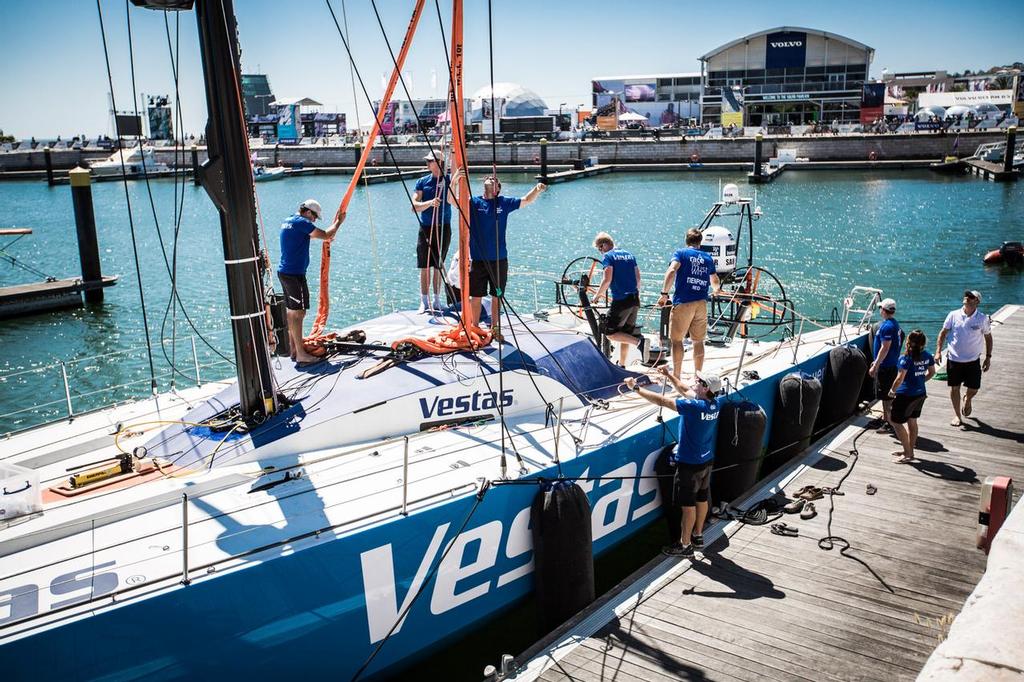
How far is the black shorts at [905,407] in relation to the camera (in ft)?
26.7

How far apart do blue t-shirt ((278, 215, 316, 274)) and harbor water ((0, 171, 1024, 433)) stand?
0.62 meters

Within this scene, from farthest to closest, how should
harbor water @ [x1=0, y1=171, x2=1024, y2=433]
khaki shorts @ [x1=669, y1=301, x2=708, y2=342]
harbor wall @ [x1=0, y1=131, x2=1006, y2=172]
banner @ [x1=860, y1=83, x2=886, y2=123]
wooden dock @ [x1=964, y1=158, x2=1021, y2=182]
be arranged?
banner @ [x1=860, y1=83, x2=886, y2=123] → harbor wall @ [x1=0, y1=131, x2=1006, y2=172] → wooden dock @ [x1=964, y1=158, x2=1021, y2=182] → harbor water @ [x1=0, y1=171, x2=1024, y2=433] → khaki shorts @ [x1=669, y1=301, x2=708, y2=342]

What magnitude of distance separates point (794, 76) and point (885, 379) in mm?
77436

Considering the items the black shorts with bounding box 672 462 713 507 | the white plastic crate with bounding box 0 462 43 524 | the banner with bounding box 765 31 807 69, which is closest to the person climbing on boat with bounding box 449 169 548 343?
the black shorts with bounding box 672 462 713 507

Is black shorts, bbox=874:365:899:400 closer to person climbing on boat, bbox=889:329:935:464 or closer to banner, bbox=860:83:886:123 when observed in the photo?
person climbing on boat, bbox=889:329:935:464

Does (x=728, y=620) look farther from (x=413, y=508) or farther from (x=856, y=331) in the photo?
(x=856, y=331)

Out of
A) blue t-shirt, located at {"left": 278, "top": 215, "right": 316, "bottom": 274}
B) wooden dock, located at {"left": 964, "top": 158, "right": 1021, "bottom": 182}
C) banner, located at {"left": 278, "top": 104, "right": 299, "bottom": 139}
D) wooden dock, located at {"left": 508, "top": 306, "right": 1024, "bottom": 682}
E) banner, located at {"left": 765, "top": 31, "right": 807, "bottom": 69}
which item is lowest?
wooden dock, located at {"left": 508, "top": 306, "right": 1024, "bottom": 682}

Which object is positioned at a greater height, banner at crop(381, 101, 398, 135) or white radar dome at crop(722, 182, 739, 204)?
banner at crop(381, 101, 398, 135)

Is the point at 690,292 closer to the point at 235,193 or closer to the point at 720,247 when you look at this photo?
the point at 235,193

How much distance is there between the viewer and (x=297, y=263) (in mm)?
7121

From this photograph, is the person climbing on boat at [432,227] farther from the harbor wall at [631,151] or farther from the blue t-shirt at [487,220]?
the harbor wall at [631,151]

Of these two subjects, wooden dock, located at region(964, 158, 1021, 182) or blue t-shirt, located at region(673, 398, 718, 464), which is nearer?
blue t-shirt, located at region(673, 398, 718, 464)

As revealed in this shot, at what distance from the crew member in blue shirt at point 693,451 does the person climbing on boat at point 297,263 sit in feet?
9.70

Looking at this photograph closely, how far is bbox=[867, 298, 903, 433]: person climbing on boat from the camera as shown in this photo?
341 inches
